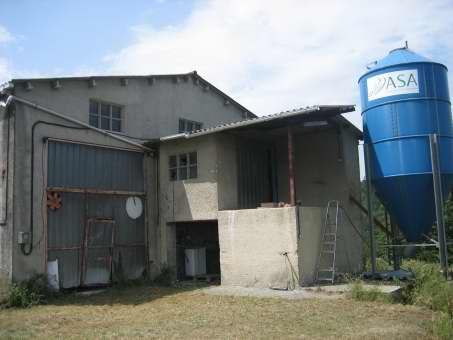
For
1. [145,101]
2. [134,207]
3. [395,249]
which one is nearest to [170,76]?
[145,101]

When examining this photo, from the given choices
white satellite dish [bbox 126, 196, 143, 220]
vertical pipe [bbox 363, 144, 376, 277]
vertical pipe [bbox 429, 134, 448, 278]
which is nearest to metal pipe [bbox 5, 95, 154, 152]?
white satellite dish [bbox 126, 196, 143, 220]

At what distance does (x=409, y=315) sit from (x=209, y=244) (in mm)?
8444

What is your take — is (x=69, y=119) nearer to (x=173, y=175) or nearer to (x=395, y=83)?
(x=173, y=175)

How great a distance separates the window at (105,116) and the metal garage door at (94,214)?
1577mm

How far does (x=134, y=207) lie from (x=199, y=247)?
2.39m

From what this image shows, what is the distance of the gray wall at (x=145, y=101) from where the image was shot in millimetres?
14164

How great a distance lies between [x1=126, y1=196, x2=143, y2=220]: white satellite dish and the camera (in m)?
14.3

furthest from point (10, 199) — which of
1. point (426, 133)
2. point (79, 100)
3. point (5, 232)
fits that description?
point (426, 133)

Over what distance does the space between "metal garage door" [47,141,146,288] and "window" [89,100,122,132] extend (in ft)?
5.17

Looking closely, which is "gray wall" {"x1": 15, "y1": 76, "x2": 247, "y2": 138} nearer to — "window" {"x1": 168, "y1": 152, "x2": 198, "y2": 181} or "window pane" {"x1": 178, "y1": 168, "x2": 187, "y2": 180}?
"window" {"x1": 168, "y1": 152, "x2": 198, "y2": 181}

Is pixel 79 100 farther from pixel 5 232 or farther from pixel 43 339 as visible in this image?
pixel 43 339

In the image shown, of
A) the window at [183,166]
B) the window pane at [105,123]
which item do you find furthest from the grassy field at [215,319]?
the window pane at [105,123]

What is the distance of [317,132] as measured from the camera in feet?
48.3

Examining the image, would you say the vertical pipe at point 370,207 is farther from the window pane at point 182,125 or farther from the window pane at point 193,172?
the window pane at point 182,125
